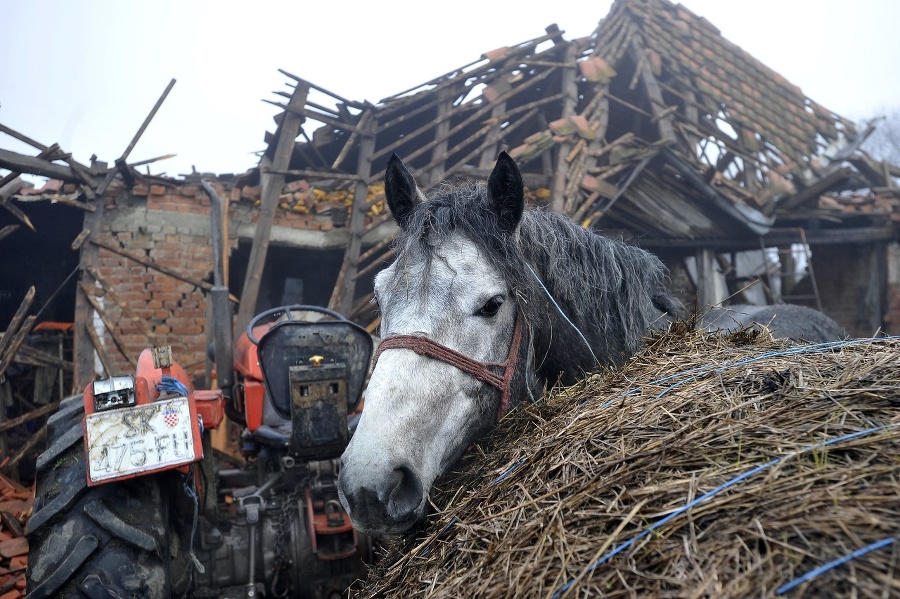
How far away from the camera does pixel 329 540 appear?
303cm

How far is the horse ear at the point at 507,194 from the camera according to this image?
2.24m

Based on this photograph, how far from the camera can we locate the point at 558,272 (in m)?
2.47

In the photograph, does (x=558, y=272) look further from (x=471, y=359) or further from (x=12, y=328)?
(x=12, y=328)

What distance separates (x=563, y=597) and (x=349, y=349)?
2.47 metres

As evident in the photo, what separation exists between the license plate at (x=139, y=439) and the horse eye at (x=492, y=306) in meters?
1.45

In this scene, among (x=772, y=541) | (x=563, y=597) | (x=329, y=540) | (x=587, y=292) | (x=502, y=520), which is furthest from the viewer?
(x=329, y=540)

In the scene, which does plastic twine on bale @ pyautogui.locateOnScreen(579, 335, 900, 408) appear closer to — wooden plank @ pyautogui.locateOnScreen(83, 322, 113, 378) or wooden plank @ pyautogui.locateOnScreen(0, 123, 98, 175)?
wooden plank @ pyautogui.locateOnScreen(83, 322, 113, 378)

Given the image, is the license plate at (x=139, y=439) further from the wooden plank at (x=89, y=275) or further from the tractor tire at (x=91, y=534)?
the wooden plank at (x=89, y=275)

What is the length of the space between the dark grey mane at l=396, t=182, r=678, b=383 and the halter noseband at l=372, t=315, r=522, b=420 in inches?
5.5

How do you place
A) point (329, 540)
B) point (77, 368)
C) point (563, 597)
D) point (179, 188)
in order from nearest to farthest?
point (563, 597)
point (329, 540)
point (77, 368)
point (179, 188)

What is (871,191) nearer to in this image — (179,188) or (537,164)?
(537,164)

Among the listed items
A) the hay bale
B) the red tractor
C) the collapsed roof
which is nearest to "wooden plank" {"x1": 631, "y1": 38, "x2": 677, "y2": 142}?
the collapsed roof

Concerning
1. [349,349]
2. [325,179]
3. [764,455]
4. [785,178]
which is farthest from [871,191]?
[764,455]

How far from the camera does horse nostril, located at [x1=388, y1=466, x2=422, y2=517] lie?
A: 5.43 feet
